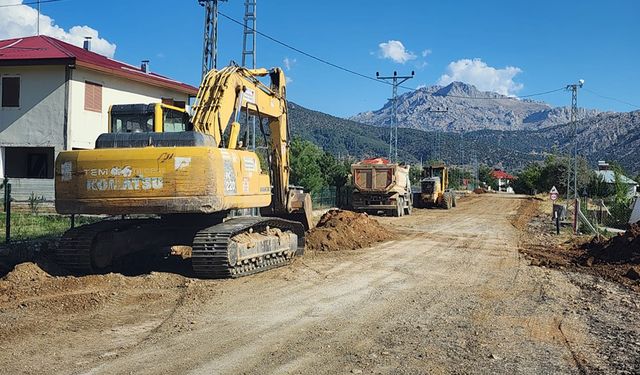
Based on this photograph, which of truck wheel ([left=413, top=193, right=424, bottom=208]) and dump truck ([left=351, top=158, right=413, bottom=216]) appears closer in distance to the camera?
dump truck ([left=351, top=158, right=413, bottom=216])

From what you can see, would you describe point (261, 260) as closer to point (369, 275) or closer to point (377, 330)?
point (369, 275)

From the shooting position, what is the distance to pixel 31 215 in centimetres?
1931

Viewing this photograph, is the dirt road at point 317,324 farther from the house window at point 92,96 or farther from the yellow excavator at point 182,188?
the house window at point 92,96

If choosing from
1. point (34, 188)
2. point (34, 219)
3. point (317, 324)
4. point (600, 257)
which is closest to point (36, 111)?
point (34, 188)

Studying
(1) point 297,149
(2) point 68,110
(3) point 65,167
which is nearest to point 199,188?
(3) point 65,167

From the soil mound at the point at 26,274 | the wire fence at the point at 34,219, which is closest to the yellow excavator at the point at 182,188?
the soil mound at the point at 26,274

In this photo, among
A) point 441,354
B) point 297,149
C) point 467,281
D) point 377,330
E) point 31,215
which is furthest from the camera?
point 297,149

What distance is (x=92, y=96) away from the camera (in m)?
27.0

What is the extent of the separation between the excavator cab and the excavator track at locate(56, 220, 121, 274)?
1.87m

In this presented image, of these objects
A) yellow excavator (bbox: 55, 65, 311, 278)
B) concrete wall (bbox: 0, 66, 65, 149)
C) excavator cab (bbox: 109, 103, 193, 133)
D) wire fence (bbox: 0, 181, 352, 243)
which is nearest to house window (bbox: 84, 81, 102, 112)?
concrete wall (bbox: 0, 66, 65, 149)

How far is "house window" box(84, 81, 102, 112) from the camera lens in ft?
87.7

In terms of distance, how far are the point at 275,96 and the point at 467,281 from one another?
5.83m

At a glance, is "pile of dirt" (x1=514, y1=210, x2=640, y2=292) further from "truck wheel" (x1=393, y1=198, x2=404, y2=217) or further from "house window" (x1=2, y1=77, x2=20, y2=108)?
"house window" (x1=2, y1=77, x2=20, y2=108)

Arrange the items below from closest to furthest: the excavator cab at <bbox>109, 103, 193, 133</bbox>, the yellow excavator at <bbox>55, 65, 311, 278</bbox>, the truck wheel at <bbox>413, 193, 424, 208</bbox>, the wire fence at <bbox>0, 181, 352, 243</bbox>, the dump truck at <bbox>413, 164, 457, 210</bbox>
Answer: the yellow excavator at <bbox>55, 65, 311, 278</bbox>
the excavator cab at <bbox>109, 103, 193, 133</bbox>
the wire fence at <bbox>0, 181, 352, 243</bbox>
the dump truck at <bbox>413, 164, 457, 210</bbox>
the truck wheel at <bbox>413, 193, 424, 208</bbox>
